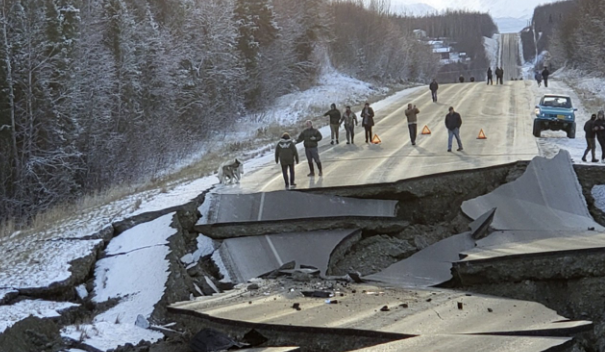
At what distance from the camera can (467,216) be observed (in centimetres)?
1561

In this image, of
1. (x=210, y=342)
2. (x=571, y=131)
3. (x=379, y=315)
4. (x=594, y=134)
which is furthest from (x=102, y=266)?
(x=571, y=131)

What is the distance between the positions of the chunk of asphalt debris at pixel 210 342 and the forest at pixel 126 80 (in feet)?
47.1

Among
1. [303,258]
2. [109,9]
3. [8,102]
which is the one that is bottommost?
[303,258]

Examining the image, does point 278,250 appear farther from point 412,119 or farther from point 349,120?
point 349,120

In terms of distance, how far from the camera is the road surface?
18.5 meters

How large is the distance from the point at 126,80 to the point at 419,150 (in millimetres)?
18081

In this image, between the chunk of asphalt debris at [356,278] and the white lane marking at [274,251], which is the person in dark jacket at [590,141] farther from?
the white lane marking at [274,251]

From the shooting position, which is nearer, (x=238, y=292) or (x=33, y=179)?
(x=238, y=292)

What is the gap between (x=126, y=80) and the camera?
36.1 metres

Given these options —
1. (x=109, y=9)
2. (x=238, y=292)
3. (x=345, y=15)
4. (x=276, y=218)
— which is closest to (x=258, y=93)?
(x=109, y=9)

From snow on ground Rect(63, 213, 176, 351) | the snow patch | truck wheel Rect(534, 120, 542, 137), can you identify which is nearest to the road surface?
truck wheel Rect(534, 120, 542, 137)

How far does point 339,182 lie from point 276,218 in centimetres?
279

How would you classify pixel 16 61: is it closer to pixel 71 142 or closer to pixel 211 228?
pixel 71 142

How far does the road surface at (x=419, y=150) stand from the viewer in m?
18.5
